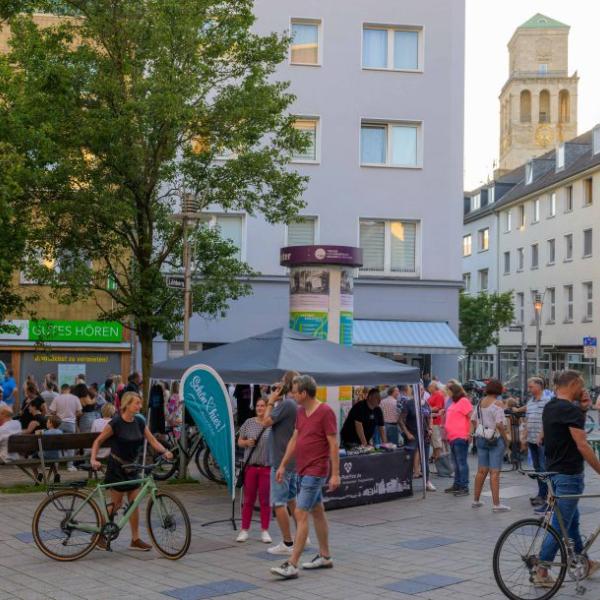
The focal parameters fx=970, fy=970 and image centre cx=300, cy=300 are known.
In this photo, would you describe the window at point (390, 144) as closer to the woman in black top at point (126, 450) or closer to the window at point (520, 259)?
the woman in black top at point (126, 450)

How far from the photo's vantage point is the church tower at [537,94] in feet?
333

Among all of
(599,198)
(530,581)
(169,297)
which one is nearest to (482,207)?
(599,198)

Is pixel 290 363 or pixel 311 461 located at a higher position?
pixel 290 363

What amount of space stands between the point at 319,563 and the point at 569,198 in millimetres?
49621

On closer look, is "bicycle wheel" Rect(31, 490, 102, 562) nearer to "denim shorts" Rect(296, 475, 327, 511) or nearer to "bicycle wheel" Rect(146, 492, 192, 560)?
"bicycle wheel" Rect(146, 492, 192, 560)

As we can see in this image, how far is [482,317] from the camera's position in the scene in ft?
187

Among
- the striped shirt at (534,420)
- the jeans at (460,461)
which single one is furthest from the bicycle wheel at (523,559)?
the jeans at (460,461)

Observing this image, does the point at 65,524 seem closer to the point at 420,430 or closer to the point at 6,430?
the point at 6,430

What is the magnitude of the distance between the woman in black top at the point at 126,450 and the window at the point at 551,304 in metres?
50.2

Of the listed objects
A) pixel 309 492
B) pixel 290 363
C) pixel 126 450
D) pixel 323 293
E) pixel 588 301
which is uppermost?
pixel 588 301

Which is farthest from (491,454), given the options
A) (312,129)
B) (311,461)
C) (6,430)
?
(312,129)

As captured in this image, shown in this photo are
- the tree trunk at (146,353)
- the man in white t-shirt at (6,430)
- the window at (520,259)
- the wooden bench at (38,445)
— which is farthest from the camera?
the window at (520,259)

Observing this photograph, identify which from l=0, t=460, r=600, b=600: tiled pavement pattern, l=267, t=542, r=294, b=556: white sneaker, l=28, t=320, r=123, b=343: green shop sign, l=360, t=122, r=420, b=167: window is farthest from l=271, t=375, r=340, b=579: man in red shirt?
l=360, t=122, r=420, b=167: window

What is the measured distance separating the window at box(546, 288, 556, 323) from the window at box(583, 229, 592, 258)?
474 cm
